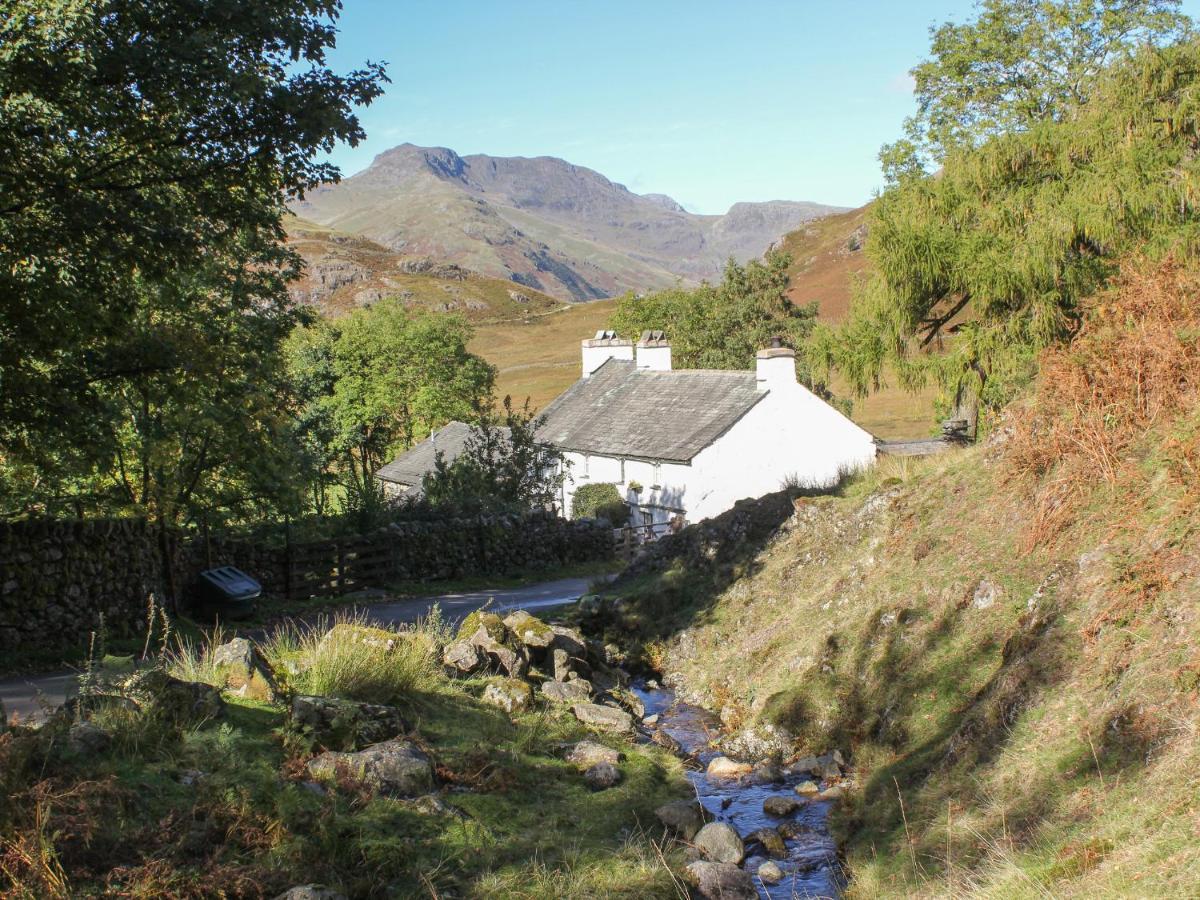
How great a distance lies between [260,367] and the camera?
19547mm

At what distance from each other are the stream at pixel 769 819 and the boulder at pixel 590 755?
105 cm

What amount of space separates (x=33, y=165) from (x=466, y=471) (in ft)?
66.0

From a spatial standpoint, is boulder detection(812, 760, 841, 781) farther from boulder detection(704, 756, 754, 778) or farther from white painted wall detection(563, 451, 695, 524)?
white painted wall detection(563, 451, 695, 524)

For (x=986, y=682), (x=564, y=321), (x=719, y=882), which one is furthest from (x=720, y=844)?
(x=564, y=321)

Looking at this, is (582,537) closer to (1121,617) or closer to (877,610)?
(877,610)

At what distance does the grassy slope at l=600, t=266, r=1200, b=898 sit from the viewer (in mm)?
7637

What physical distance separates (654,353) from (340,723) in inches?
1300

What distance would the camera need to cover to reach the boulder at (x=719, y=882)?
8.79 metres

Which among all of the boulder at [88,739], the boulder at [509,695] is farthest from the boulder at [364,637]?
the boulder at [88,739]

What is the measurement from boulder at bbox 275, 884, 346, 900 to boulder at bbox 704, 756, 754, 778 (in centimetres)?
660

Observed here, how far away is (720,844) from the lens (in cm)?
991

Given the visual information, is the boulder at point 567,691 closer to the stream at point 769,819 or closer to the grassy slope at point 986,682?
the stream at point 769,819

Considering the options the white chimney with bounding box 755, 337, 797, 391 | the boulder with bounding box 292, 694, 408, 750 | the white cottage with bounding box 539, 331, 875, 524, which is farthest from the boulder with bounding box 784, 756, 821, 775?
the white chimney with bounding box 755, 337, 797, 391

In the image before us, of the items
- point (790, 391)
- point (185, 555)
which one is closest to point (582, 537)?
point (790, 391)
